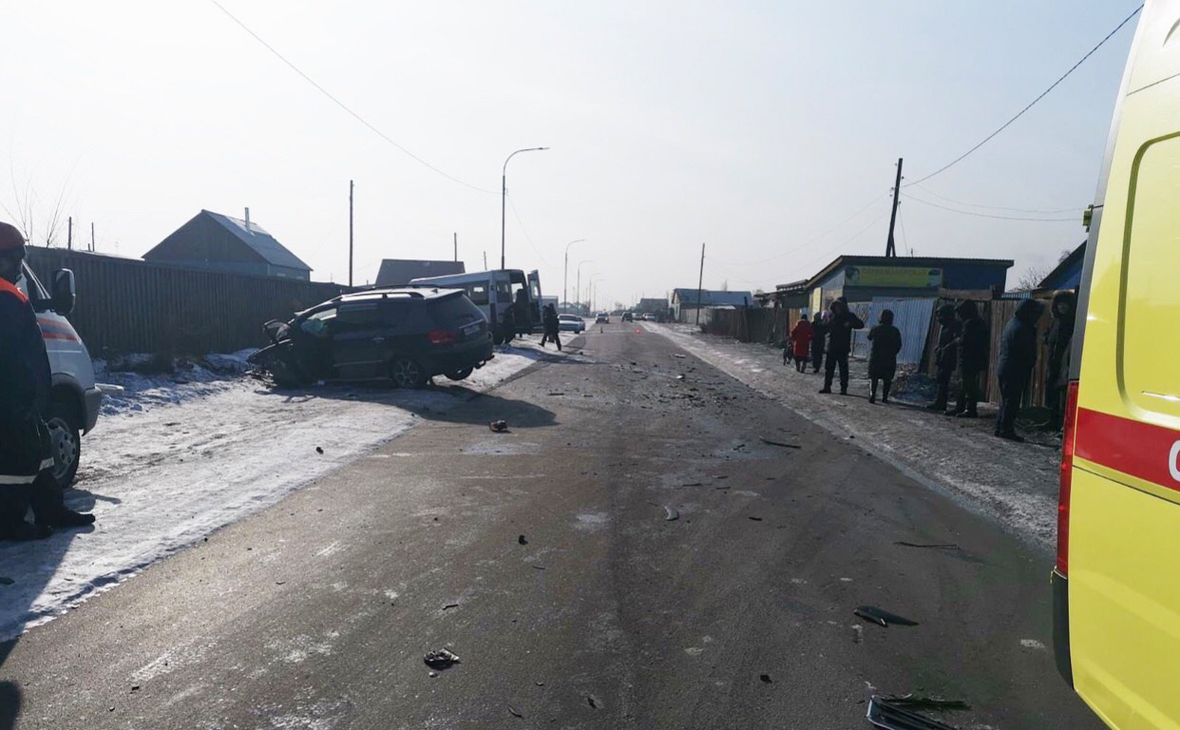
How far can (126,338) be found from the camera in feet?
54.8

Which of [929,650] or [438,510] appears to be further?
[438,510]

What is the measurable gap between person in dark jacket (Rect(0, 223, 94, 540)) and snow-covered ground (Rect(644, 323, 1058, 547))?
712cm

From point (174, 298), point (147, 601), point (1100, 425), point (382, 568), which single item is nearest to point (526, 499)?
point (382, 568)

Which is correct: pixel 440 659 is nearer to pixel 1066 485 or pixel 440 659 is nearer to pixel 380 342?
pixel 1066 485

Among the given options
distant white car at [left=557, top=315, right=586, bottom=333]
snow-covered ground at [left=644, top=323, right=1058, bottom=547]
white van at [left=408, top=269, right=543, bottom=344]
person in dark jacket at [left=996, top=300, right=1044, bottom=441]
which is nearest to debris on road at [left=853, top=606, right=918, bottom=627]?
snow-covered ground at [left=644, top=323, right=1058, bottom=547]

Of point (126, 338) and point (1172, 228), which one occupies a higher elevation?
point (1172, 228)

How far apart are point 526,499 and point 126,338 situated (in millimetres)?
12834

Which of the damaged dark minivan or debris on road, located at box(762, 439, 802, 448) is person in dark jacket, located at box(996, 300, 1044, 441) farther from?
the damaged dark minivan

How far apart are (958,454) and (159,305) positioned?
15.7 metres

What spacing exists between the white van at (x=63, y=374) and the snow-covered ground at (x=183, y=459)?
0.37 m

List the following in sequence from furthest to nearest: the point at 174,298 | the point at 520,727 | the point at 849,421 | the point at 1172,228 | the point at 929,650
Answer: the point at 174,298 < the point at 849,421 < the point at 929,650 < the point at 520,727 < the point at 1172,228

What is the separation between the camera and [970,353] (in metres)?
13.5

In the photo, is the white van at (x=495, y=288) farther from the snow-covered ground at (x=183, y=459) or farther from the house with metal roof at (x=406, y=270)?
the house with metal roof at (x=406, y=270)

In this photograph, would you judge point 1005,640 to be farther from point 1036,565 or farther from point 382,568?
point 382,568
